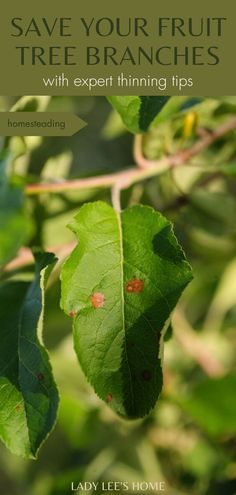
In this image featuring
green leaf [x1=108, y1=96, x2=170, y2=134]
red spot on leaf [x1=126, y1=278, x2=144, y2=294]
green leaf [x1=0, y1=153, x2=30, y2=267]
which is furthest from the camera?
green leaf [x1=108, y1=96, x2=170, y2=134]

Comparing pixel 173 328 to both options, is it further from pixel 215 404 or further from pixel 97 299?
pixel 97 299

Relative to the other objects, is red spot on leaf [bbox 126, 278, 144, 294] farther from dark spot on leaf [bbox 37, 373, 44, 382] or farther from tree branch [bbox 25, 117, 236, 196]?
tree branch [bbox 25, 117, 236, 196]

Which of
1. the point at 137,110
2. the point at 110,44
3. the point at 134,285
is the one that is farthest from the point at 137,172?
the point at 134,285

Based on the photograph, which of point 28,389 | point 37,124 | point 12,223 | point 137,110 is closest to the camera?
point 12,223

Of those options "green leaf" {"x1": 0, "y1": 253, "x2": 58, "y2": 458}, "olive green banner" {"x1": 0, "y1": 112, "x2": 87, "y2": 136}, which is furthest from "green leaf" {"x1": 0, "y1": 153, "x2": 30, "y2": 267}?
"olive green banner" {"x1": 0, "y1": 112, "x2": 87, "y2": 136}

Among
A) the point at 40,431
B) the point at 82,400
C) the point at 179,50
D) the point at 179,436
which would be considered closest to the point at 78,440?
the point at 82,400

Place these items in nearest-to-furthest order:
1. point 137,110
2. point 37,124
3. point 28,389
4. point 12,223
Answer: point 12,223, point 28,389, point 137,110, point 37,124
